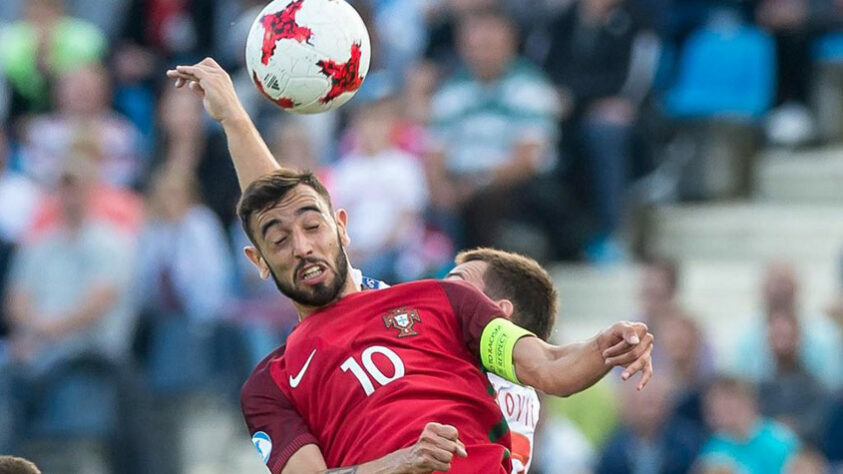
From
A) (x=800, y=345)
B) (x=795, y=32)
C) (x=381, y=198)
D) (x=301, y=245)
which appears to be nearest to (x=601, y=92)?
(x=795, y=32)

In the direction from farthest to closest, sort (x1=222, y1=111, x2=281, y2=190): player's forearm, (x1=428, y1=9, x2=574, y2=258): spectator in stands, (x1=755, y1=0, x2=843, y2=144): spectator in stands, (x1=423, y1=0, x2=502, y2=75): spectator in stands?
(x1=755, y1=0, x2=843, y2=144): spectator in stands → (x1=423, y1=0, x2=502, y2=75): spectator in stands → (x1=428, y1=9, x2=574, y2=258): spectator in stands → (x1=222, y1=111, x2=281, y2=190): player's forearm

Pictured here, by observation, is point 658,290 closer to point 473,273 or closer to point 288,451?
point 473,273

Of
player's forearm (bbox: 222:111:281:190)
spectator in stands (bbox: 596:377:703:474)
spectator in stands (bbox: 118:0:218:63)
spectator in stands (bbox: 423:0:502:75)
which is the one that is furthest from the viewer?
spectator in stands (bbox: 118:0:218:63)

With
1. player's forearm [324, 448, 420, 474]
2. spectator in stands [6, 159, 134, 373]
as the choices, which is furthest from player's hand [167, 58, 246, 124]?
spectator in stands [6, 159, 134, 373]

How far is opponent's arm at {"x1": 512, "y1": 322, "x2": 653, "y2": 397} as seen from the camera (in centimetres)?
554

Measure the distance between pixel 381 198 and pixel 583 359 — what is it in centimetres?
693

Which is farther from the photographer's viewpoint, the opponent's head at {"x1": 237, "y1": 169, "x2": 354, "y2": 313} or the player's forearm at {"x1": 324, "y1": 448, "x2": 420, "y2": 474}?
the opponent's head at {"x1": 237, "y1": 169, "x2": 354, "y2": 313}

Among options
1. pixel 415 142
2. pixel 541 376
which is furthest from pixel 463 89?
pixel 541 376

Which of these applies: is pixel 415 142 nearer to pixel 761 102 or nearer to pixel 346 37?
pixel 761 102

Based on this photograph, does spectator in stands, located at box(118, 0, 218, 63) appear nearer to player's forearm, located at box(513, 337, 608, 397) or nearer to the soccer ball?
the soccer ball

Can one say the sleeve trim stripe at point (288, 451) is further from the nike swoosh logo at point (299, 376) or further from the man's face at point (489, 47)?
the man's face at point (489, 47)

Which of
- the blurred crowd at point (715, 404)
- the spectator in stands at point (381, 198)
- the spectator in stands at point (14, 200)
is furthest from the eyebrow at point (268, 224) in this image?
the spectator in stands at point (14, 200)

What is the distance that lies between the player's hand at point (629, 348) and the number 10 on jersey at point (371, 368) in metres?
0.91

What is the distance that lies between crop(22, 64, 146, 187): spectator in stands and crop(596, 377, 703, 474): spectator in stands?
3.91m
